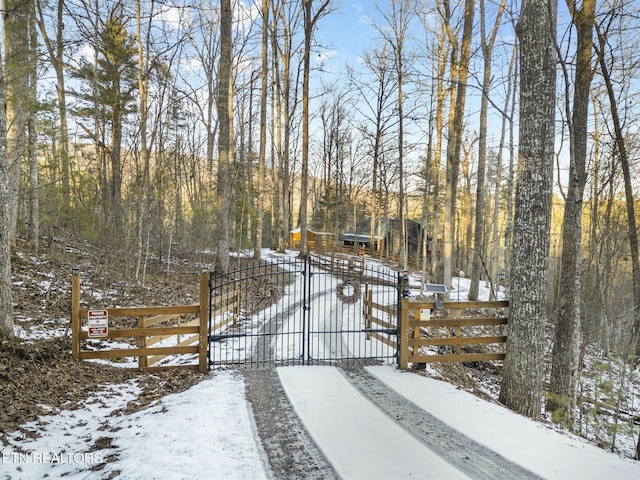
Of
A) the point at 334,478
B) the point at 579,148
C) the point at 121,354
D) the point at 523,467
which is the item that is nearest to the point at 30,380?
the point at 121,354

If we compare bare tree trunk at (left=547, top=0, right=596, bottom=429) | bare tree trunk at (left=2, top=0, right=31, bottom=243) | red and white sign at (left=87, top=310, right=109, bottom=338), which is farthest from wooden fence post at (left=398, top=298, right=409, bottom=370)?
bare tree trunk at (left=2, top=0, right=31, bottom=243)

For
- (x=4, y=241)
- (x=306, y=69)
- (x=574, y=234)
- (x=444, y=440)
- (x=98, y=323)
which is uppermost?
(x=306, y=69)

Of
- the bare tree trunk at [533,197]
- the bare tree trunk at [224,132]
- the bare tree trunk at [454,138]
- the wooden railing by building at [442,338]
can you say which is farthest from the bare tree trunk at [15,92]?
the bare tree trunk at [454,138]

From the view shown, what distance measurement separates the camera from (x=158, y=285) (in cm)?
1267

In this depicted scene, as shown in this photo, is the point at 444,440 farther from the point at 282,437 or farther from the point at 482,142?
the point at 482,142

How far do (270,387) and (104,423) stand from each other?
2179 millimetres

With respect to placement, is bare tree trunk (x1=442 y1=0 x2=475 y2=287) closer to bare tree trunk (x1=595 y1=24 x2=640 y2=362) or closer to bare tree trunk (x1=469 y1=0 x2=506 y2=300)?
bare tree trunk (x1=469 y1=0 x2=506 y2=300)

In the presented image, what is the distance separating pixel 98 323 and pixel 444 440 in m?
5.11

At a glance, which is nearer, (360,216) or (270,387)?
(270,387)

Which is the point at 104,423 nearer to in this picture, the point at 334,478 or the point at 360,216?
the point at 334,478

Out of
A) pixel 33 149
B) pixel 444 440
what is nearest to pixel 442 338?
pixel 444 440

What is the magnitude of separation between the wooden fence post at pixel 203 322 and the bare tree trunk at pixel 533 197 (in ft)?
15.9

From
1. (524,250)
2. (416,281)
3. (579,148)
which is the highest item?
(579,148)

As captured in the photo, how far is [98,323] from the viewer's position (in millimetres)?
5742
